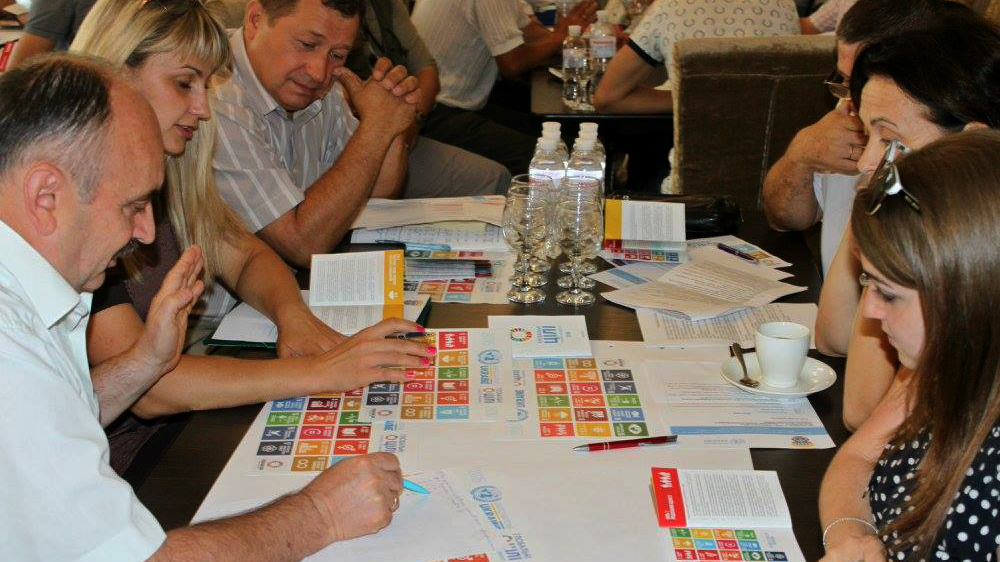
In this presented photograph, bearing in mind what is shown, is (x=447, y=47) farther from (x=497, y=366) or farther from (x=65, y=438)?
(x=65, y=438)

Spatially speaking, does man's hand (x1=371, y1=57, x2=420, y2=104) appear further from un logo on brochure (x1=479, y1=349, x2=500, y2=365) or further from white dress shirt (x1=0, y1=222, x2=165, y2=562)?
white dress shirt (x1=0, y1=222, x2=165, y2=562)

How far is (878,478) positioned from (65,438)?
3.31 ft

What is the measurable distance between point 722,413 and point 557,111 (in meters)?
2.06

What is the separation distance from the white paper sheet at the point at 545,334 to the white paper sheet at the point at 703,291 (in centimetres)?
16

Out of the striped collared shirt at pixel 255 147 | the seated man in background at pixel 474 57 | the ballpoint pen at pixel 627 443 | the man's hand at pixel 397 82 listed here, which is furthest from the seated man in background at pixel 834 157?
the seated man in background at pixel 474 57

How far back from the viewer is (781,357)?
1.62m

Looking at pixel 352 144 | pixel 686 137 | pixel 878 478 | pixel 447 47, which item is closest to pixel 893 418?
pixel 878 478

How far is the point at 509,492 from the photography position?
4.47 ft

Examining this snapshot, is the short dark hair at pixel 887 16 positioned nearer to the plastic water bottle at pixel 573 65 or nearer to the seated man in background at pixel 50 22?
→ the plastic water bottle at pixel 573 65

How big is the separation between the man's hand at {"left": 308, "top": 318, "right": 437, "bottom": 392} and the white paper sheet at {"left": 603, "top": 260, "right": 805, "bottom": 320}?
Result: 0.46 meters

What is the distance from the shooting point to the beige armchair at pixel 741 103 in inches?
123

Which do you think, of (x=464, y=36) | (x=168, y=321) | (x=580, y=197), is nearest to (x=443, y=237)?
(x=580, y=197)

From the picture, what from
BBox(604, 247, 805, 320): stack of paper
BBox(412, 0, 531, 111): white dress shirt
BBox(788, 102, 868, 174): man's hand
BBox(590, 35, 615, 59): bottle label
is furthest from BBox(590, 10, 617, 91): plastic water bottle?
BBox(604, 247, 805, 320): stack of paper

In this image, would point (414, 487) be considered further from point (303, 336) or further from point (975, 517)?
point (975, 517)
